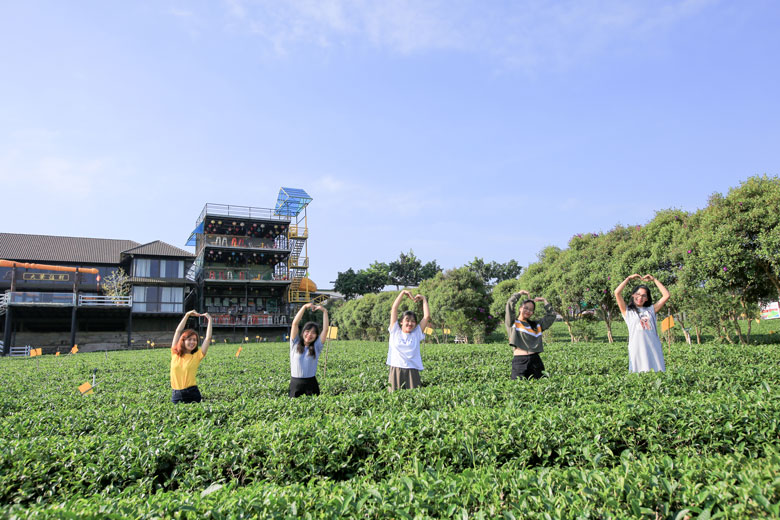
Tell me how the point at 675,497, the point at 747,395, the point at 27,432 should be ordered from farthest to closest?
1. the point at 27,432
2. the point at 747,395
3. the point at 675,497

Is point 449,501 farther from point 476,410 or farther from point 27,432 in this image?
point 27,432

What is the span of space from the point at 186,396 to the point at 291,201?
42.1 meters

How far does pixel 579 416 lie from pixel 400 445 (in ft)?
5.28

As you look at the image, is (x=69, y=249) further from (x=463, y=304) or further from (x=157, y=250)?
(x=463, y=304)

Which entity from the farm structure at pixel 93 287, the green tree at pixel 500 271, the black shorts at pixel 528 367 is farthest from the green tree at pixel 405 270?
the black shorts at pixel 528 367

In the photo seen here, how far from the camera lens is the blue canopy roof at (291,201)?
153ft

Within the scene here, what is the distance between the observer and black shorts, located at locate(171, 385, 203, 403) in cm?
616

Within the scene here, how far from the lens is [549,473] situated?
2.81 metres

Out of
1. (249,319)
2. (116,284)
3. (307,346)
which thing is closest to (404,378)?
(307,346)

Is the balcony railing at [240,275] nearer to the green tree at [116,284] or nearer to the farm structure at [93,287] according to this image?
the farm structure at [93,287]

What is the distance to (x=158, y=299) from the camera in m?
39.2

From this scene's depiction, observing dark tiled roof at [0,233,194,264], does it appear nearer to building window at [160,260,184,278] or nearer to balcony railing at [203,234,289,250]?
building window at [160,260,184,278]

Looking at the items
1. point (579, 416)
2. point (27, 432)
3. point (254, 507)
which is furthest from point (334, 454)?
point (27, 432)

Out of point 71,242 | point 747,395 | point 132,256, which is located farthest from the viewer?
point 71,242
